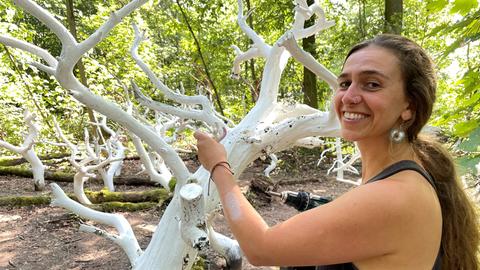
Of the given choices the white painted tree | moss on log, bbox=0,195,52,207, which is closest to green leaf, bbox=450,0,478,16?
the white painted tree

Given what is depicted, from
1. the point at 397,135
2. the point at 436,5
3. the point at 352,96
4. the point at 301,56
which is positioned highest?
the point at 301,56

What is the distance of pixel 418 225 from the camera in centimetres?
91

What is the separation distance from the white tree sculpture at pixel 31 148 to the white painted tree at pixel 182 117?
3.40 meters

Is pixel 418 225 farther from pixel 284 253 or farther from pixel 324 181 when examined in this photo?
pixel 324 181

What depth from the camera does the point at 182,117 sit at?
9.32 feet

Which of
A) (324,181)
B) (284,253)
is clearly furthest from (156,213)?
(284,253)

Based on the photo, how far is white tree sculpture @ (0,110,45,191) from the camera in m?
5.79

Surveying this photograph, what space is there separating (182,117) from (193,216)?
4.85 ft

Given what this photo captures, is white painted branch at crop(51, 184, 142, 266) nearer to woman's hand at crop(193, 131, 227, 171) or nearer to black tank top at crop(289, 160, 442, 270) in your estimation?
woman's hand at crop(193, 131, 227, 171)

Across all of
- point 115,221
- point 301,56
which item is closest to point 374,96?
point 301,56

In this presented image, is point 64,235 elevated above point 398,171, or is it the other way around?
point 64,235

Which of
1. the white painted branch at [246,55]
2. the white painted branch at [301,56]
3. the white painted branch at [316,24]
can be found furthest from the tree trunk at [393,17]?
the white painted branch at [301,56]

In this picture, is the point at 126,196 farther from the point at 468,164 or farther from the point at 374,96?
the point at 468,164

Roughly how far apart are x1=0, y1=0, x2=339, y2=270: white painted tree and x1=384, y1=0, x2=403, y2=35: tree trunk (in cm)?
416
